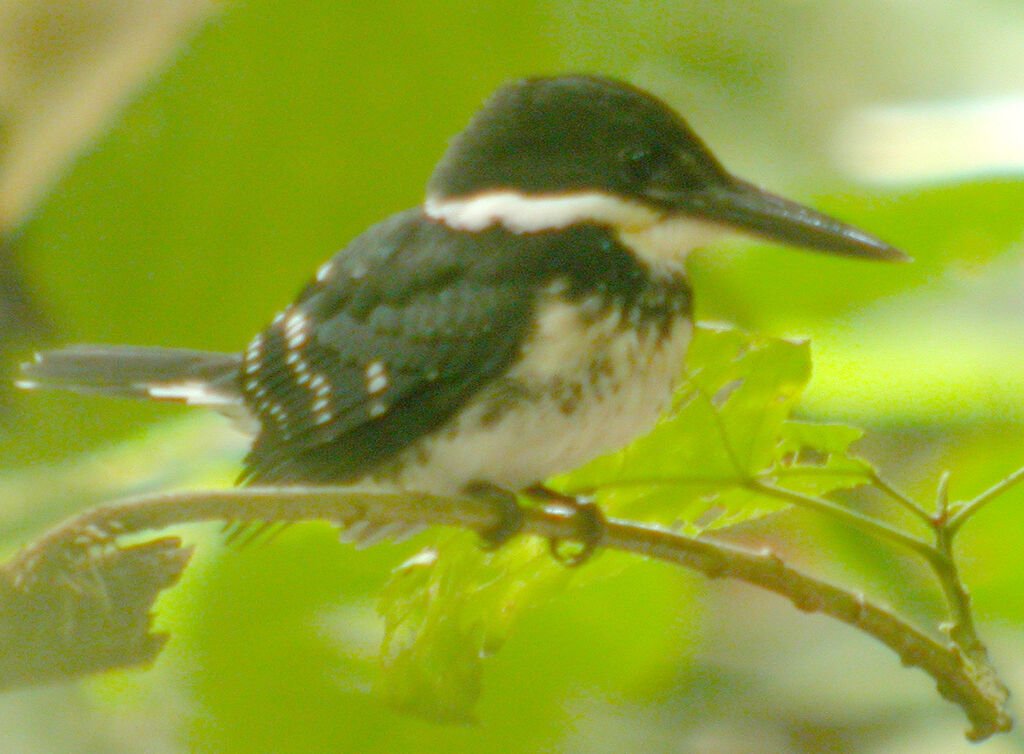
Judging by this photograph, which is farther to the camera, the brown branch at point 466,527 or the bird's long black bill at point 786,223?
the bird's long black bill at point 786,223

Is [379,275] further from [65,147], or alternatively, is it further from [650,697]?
[650,697]

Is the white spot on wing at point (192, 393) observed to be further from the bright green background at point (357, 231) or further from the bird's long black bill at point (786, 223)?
the bird's long black bill at point (786, 223)

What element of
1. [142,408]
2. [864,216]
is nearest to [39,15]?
[142,408]

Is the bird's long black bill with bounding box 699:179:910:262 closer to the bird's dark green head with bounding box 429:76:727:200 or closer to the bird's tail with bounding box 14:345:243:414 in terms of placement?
the bird's dark green head with bounding box 429:76:727:200

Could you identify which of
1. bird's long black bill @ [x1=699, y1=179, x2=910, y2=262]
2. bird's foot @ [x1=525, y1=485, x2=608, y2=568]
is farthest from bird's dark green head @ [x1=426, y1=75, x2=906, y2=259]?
bird's foot @ [x1=525, y1=485, x2=608, y2=568]

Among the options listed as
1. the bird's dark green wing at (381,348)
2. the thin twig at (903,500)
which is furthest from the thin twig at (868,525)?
the bird's dark green wing at (381,348)

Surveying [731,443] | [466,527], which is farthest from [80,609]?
[731,443]
